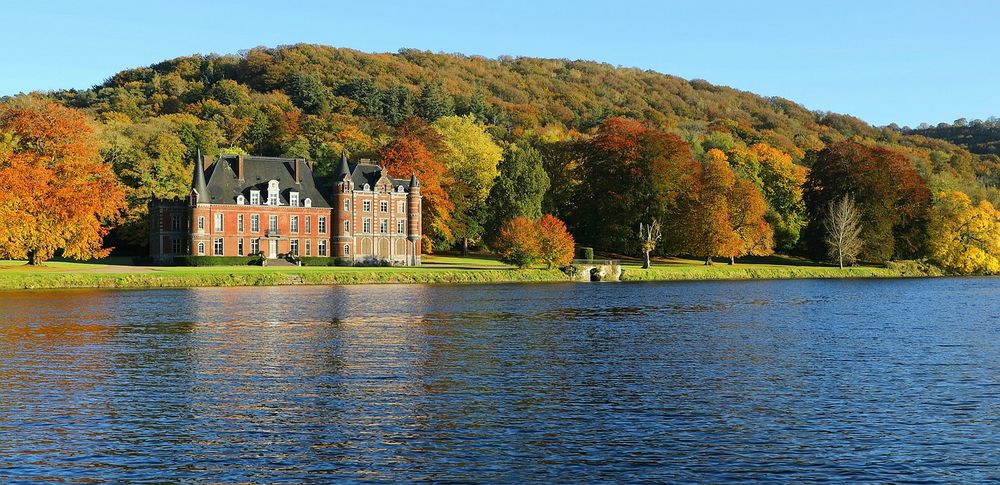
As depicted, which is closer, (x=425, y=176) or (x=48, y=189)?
(x=48, y=189)

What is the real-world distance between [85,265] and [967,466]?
64676 mm

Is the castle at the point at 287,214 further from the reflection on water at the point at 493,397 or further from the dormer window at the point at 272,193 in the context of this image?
the reflection on water at the point at 493,397

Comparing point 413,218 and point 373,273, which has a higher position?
point 413,218

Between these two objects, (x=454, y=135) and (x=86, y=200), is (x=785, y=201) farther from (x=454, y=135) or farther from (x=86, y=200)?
(x=86, y=200)

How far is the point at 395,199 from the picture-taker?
278 feet

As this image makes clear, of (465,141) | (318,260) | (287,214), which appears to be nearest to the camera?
(318,260)

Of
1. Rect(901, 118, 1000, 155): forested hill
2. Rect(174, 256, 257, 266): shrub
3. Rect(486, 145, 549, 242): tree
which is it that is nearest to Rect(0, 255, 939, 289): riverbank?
Rect(174, 256, 257, 266): shrub

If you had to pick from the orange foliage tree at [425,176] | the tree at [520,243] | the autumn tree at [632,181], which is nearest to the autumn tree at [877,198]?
the autumn tree at [632,181]

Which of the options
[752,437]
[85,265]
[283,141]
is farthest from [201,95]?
[752,437]

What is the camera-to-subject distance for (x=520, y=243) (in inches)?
2904

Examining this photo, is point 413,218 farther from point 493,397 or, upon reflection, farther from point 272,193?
point 493,397

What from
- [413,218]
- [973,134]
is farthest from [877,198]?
[973,134]

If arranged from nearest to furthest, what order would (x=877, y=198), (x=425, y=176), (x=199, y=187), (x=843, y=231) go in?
(x=199, y=187) → (x=843, y=231) → (x=425, y=176) → (x=877, y=198)

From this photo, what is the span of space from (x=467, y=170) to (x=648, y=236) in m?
19.5
